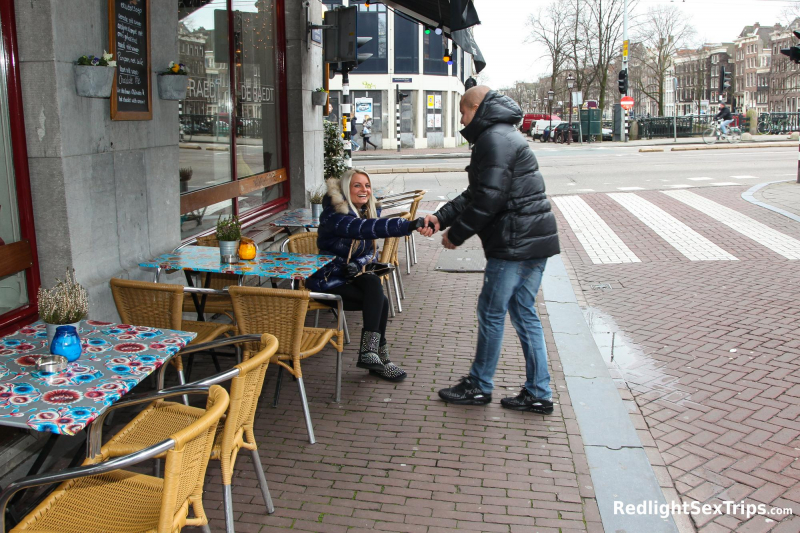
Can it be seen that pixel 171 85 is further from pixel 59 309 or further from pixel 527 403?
pixel 527 403

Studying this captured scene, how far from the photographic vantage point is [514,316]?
4.81 meters

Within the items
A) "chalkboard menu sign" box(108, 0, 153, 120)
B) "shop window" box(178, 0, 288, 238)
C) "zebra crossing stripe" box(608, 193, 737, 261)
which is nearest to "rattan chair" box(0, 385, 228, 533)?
"chalkboard menu sign" box(108, 0, 153, 120)

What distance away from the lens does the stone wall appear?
4258 millimetres

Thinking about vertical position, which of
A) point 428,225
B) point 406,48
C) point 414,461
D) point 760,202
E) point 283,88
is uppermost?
point 406,48

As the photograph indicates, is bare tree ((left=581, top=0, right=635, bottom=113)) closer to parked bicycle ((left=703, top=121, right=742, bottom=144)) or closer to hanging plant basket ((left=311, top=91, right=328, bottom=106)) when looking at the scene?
parked bicycle ((left=703, top=121, right=742, bottom=144))

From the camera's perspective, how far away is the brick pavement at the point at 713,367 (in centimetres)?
390

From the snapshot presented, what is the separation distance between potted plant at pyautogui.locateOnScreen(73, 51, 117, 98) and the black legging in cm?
208

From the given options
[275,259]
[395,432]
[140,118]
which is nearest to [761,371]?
[395,432]

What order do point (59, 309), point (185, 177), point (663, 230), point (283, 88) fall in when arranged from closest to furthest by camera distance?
point (59, 309)
point (185, 177)
point (283, 88)
point (663, 230)

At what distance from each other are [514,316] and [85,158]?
2853 mm

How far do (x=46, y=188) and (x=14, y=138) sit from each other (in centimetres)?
32

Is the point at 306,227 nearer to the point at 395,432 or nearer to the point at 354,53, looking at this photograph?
the point at 395,432

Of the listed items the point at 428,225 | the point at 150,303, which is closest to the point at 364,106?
the point at 428,225

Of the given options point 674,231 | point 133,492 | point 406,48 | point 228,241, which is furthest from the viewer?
point 406,48
